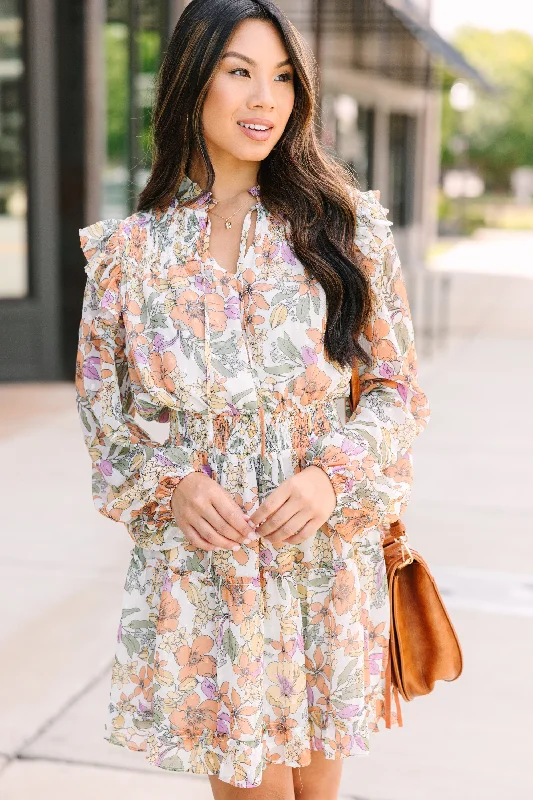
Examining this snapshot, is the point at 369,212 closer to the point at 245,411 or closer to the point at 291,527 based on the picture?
the point at 245,411

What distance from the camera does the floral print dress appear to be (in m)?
2.03

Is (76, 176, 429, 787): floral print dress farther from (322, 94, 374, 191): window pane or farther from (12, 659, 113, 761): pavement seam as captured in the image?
(322, 94, 374, 191): window pane

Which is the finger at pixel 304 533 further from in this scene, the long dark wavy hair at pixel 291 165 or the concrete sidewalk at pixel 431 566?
the concrete sidewalk at pixel 431 566

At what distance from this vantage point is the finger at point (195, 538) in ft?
6.43

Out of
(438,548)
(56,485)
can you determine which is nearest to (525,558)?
(438,548)

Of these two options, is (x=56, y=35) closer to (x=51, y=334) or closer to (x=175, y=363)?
(x=51, y=334)

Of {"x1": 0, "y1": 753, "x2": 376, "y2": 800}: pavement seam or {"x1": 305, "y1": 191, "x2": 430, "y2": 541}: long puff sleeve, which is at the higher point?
{"x1": 305, "y1": 191, "x2": 430, "y2": 541}: long puff sleeve

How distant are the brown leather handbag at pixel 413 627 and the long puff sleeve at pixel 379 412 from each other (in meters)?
0.07

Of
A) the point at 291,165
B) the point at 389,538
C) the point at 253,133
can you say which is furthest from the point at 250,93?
the point at 389,538

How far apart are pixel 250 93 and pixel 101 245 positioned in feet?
1.33

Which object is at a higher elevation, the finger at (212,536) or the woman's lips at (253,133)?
the woman's lips at (253,133)

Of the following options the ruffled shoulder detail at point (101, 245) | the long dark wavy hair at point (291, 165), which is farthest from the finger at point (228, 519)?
the ruffled shoulder detail at point (101, 245)

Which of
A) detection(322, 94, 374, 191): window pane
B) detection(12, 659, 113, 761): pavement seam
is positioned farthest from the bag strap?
detection(322, 94, 374, 191): window pane

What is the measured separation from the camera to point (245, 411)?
203 centimetres
